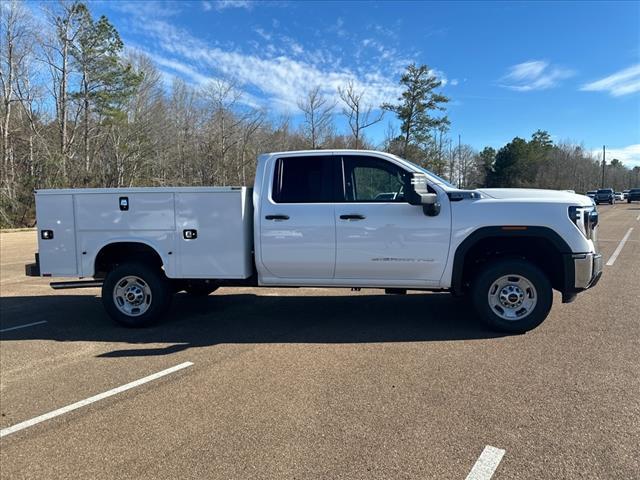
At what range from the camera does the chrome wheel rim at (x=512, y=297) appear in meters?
5.30

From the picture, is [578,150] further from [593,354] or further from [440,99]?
[593,354]

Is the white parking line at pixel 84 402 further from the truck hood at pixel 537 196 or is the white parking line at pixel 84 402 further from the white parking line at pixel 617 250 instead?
the white parking line at pixel 617 250

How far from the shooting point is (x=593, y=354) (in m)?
4.60

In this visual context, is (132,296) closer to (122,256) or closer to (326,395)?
(122,256)

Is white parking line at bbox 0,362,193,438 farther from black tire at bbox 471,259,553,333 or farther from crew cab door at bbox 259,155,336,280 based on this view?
black tire at bbox 471,259,553,333

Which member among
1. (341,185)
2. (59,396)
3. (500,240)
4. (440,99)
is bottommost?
(59,396)

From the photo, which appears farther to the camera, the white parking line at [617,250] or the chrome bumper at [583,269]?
the white parking line at [617,250]

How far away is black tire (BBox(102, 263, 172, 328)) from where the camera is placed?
19.5 feet

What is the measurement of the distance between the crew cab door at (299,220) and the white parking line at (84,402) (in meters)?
1.70

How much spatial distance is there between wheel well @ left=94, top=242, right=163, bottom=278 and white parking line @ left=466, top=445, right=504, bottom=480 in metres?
4.72

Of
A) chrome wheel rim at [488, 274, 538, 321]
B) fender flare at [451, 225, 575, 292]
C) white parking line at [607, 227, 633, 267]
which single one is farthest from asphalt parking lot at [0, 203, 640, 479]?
white parking line at [607, 227, 633, 267]

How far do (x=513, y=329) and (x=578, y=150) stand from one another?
350 feet

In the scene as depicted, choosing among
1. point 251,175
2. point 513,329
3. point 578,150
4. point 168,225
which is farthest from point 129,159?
point 578,150

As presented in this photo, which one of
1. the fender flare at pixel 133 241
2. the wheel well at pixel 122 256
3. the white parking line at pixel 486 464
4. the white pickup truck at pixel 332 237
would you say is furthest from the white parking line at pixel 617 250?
the wheel well at pixel 122 256
